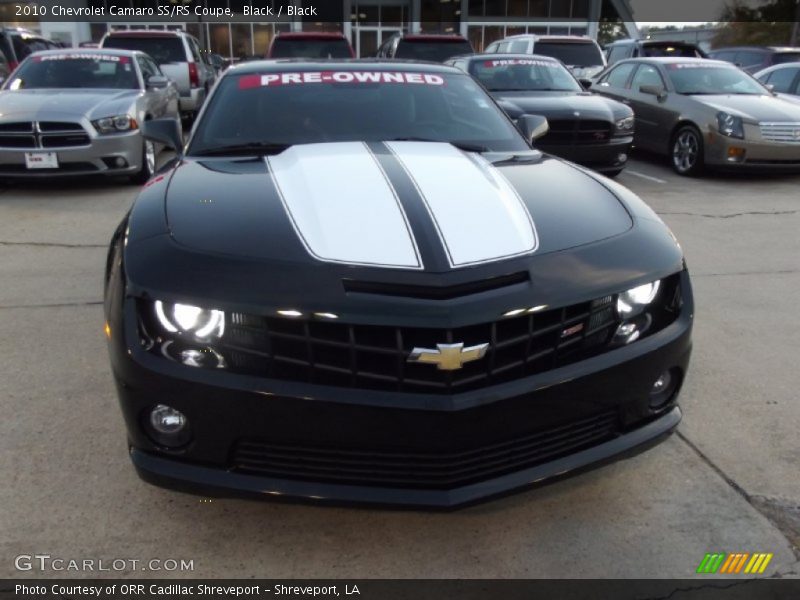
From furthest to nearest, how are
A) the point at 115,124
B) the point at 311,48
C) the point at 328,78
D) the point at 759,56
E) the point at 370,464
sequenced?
the point at 759,56 → the point at 311,48 → the point at 115,124 → the point at 328,78 → the point at 370,464

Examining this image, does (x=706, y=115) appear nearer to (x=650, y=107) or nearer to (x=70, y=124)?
(x=650, y=107)

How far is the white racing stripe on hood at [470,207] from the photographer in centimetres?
228

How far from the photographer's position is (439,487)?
2154mm

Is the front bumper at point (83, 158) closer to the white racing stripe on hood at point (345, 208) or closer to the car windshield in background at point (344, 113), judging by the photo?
the car windshield in background at point (344, 113)

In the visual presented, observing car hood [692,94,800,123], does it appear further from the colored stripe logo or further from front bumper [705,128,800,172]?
the colored stripe logo

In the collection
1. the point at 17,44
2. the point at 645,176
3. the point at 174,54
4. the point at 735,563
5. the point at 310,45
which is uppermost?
the point at 310,45

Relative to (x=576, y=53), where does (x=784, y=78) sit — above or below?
below

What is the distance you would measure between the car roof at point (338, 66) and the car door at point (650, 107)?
21.1 feet

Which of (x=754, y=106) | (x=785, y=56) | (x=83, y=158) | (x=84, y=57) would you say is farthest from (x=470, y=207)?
(x=785, y=56)

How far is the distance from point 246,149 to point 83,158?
4737 millimetres

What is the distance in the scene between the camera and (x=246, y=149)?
11.0 feet

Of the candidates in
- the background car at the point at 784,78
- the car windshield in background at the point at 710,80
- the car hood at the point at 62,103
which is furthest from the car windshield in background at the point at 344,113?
the background car at the point at 784,78
